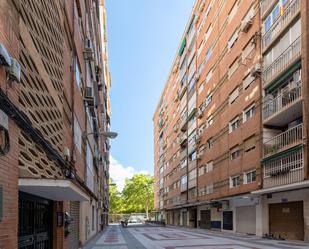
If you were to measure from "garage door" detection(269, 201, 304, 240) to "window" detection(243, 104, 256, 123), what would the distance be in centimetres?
652

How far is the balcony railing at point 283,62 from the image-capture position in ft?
74.6

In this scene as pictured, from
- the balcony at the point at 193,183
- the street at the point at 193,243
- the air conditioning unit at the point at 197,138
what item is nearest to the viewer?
the street at the point at 193,243

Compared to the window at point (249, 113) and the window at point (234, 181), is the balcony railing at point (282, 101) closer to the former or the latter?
the window at point (249, 113)

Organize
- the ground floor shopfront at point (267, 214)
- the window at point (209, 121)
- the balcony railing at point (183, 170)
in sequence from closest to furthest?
the ground floor shopfront at point (267, 214) < the window at point (209, 121) < the balcony railing at point (183, 170)

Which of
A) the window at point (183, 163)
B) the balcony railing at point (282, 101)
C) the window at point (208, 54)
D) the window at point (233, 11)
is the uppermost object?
the window at point (233, 11)

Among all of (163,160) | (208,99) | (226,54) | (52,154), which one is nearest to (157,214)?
(163,160)

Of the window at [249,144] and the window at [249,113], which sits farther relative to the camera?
the window at [249,113]

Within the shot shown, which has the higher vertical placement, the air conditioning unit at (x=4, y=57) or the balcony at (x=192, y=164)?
the air conditioning unit at (x=4, y=57)

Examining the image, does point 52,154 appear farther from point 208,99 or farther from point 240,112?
point 208,99

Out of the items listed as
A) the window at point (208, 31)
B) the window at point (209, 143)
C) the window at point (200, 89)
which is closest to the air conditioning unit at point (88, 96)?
the window at point (209, 143)

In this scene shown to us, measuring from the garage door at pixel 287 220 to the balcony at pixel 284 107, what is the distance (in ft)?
16.8

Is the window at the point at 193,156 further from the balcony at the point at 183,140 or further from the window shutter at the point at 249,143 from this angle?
the window shutter at the point at 249,143

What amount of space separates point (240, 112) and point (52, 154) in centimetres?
2448

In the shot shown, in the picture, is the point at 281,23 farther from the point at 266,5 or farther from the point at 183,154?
the point at 183,154
